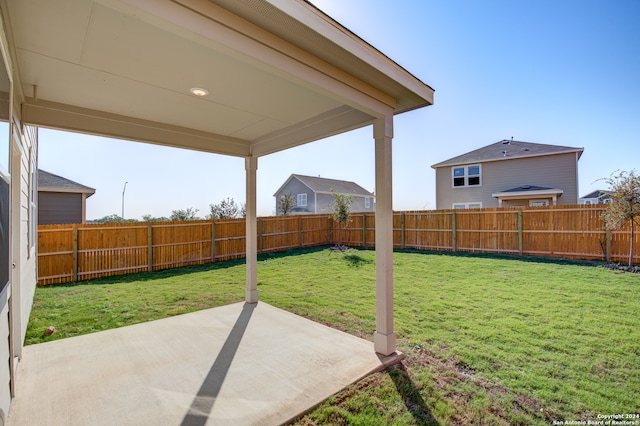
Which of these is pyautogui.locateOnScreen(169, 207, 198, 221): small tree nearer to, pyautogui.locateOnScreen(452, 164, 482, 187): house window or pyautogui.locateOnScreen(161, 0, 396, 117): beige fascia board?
pyautogui.locateOnScreen(452, 164, 482, 187): house window

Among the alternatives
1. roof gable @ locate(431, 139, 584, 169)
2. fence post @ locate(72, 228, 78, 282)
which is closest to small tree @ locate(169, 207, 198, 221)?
A: fence post @ locate(72, 228, 78, 282)

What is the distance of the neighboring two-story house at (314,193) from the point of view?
2406cm

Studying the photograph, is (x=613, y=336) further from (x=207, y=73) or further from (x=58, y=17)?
(x=58, y=17)

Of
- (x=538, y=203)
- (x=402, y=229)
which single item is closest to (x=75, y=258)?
(x=402, y=229)

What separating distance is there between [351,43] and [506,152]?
52.2 feet

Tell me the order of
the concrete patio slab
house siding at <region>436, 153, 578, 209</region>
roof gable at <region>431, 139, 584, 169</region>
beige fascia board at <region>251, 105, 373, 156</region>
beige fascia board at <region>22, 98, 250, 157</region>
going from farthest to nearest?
1. roof gable at <region>431, 139, 584, 169</region>
2. house siding at <region>436, 153, 578, 209</region>
3. beige fascia board at <region>251, 105, 373, 156</region>
4. beige fascia board at <region>22, 98, 250, 157</region>
5. the concrete patio slab

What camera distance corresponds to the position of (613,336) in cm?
378

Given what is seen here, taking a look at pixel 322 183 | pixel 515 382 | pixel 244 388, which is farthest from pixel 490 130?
pixel 244 388

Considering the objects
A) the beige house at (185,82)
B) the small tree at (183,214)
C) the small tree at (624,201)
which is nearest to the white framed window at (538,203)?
the small tree at (624,201)

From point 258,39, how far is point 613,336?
Result: 209 inches

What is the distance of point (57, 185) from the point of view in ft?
33.4

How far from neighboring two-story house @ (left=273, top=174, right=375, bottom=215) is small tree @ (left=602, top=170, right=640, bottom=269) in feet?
49.5

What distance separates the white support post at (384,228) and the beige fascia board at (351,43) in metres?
0.42

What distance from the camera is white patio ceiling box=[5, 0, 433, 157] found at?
6.10 feet
